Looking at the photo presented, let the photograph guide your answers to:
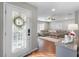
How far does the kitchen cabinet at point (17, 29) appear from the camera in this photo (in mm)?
2594

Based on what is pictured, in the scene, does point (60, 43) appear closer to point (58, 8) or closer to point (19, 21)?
point (58, 8)

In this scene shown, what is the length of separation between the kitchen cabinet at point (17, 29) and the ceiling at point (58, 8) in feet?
0.50

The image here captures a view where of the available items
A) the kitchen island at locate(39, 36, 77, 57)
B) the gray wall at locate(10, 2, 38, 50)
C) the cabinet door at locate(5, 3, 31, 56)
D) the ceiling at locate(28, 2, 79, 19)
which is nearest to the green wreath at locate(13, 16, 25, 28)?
the cabinet door at locate(5, 3, 31, 56)

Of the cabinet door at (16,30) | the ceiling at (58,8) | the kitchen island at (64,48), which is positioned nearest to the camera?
the kitchen island at (64,48)

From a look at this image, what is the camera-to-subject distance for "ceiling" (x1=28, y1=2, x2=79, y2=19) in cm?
250

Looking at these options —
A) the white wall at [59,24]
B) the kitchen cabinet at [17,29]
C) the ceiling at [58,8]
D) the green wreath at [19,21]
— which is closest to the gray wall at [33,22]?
the kitchen cabinet at [17,29]

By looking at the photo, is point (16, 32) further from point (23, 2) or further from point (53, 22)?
point (53, 22)

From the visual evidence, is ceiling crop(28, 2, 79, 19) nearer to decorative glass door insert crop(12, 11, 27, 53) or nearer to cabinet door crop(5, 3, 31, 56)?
cabinet door crop(5, 3, 31, 56)

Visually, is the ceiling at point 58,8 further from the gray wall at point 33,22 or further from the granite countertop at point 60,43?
the granite countertop at point 60,43

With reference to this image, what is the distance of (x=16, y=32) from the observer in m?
2.73

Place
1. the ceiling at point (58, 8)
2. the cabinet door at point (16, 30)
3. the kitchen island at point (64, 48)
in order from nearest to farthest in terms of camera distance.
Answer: the kitchen island at point (64, 48) → the ceiling at point (58, 8) → the cabinet door at point (16, 30)

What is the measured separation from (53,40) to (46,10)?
2.53 feet

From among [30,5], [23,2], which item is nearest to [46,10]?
[30,5]

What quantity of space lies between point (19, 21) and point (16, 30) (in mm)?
235
